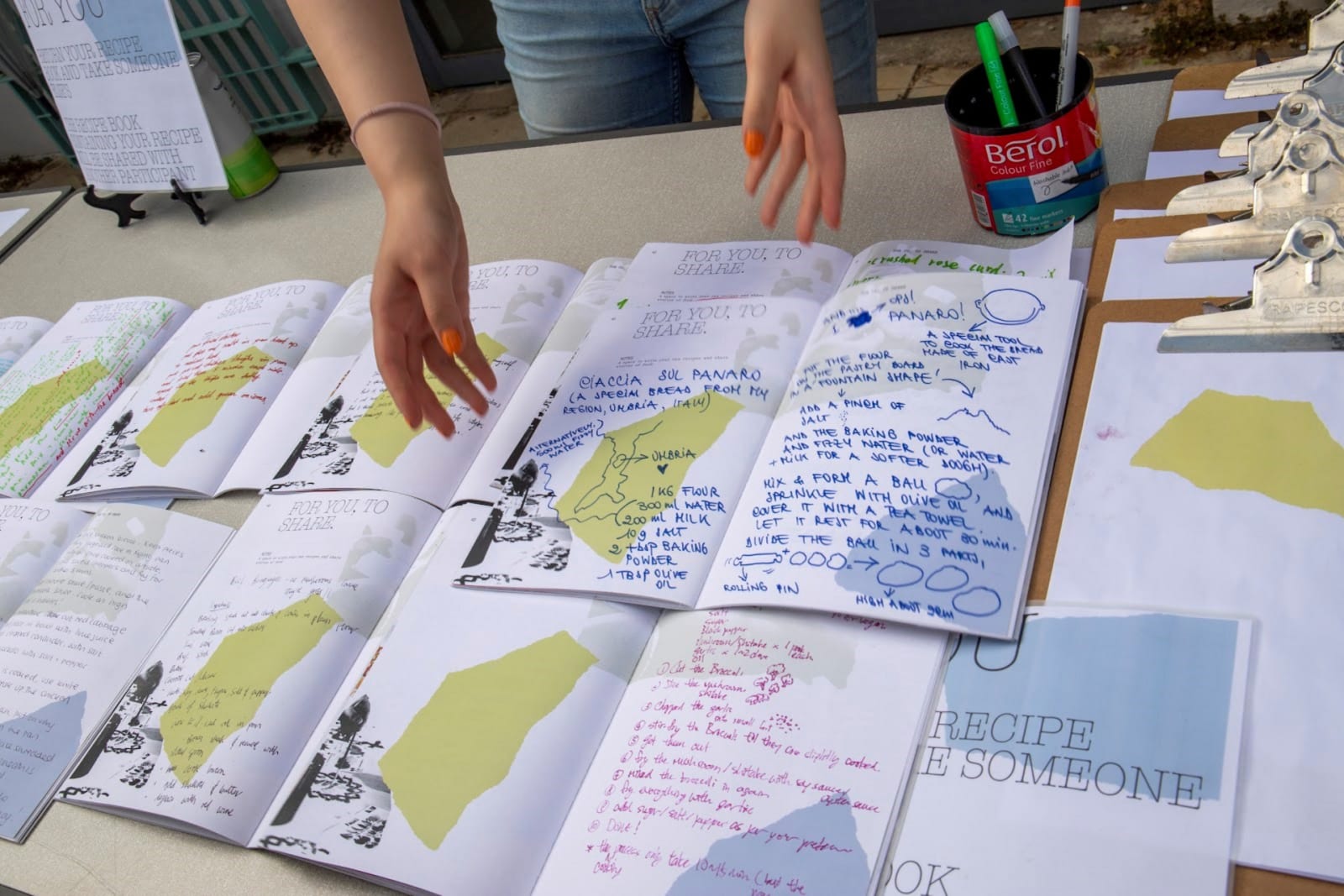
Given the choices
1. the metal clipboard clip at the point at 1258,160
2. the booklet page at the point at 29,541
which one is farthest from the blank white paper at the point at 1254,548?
the booklet page at the point at 29,541

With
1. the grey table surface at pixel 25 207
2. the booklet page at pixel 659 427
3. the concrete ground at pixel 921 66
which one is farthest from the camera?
the concrete ground at pixel 921 66

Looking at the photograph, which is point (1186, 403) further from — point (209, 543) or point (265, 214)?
point (265, 214)

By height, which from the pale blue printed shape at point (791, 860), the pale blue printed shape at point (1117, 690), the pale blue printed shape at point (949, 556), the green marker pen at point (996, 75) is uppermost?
the green marker pen at point (996, 75)

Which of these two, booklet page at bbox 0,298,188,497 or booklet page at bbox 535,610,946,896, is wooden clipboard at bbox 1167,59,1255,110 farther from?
booklet page at bbox 0,298,188,497

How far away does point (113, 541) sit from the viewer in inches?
32.0

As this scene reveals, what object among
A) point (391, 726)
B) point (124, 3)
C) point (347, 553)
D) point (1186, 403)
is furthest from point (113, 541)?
point (1186, 403)

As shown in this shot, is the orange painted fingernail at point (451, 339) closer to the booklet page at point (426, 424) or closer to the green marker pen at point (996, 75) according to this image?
the booklet page at point (426, 424)

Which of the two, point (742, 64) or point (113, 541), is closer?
point (113, 541)

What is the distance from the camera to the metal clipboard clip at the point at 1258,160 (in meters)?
0.47

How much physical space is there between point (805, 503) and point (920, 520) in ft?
0.22

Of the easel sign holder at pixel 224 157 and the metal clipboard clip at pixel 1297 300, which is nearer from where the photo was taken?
the metal clipboard clip at pixel 1297 300

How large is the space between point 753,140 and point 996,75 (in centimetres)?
17

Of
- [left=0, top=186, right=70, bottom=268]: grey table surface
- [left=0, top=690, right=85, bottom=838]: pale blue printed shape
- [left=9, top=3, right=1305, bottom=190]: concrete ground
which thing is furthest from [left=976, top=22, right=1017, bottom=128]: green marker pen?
[left=0, top=186, right=70, bottom=268]: grey table surface

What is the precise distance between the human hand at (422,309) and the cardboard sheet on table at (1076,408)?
1.30ft
